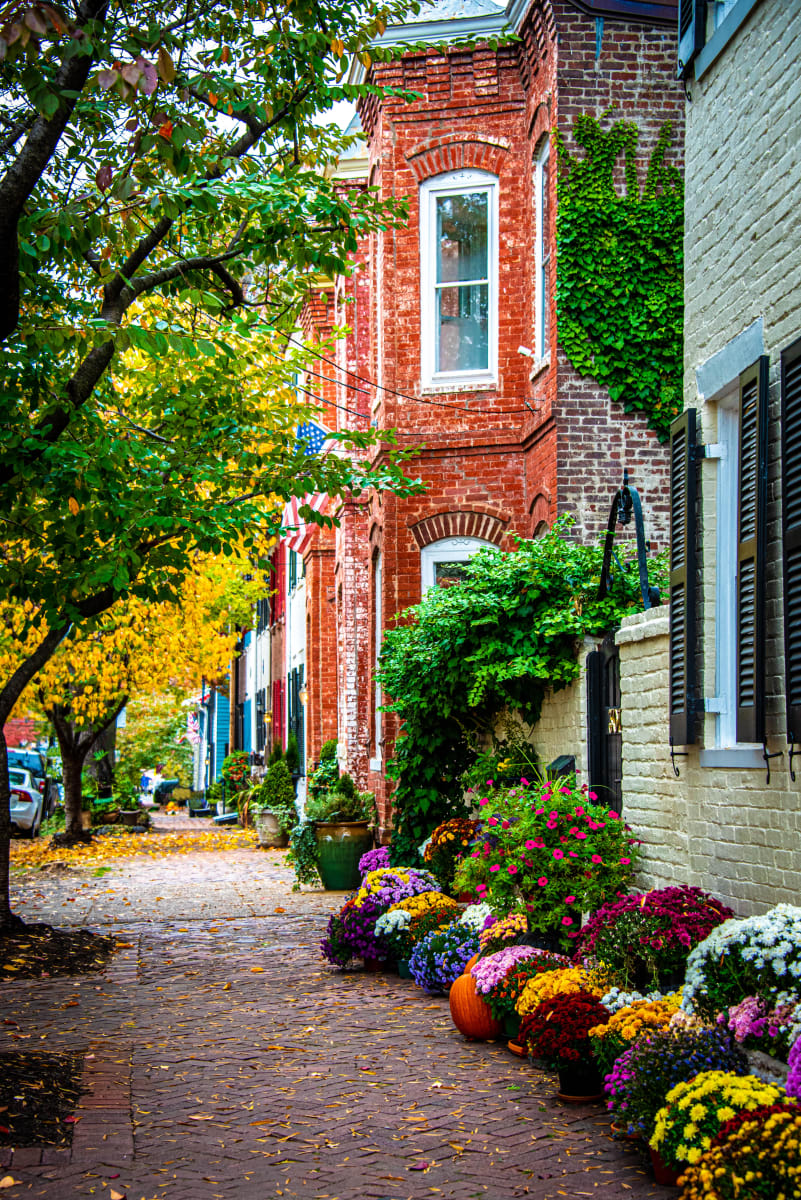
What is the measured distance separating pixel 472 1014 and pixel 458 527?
804 cm

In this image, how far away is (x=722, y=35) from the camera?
281 inches

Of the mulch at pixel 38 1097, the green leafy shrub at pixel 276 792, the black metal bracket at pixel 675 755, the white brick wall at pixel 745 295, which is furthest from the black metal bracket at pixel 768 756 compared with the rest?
the green leafy shrub at pixel 276 792

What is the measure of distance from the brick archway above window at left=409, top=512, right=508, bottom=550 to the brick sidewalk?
609 centimetres

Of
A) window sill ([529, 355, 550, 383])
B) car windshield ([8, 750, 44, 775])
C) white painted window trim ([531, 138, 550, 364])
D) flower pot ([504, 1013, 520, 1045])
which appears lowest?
flower pot ([504, 1013, 520, 1045])

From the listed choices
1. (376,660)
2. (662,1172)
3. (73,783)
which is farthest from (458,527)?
(73,783)

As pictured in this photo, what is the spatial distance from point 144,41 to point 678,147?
731cm

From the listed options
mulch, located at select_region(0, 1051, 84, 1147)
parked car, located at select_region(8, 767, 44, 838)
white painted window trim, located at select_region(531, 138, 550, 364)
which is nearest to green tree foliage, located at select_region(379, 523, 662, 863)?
white painted window trim, located at select_region(531, 138, 550, 364)

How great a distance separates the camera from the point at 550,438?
523 inches

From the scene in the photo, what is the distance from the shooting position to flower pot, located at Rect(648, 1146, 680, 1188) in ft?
17.0

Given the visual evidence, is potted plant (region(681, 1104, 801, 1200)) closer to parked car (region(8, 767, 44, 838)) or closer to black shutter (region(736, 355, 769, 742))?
black shutter (region(736, 355, 769, 742))

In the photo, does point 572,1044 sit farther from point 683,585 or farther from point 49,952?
point 49,952

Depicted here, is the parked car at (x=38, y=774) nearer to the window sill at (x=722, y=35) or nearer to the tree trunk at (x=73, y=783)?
the tree trunk at (x=73, y=783)

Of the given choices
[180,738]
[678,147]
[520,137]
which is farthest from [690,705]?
[180,738]

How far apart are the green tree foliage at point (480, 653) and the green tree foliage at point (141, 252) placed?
155cm
